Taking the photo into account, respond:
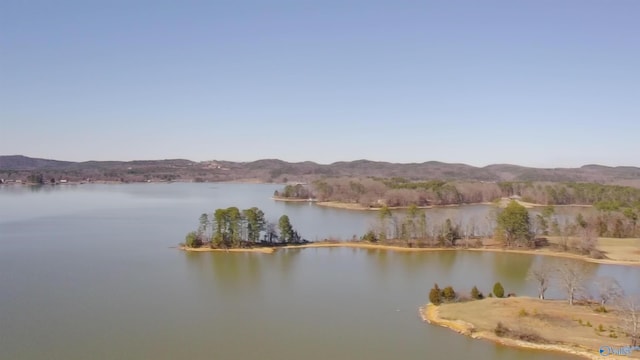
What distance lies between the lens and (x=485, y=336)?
17.1 metres

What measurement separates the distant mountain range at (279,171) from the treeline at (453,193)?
47889mm

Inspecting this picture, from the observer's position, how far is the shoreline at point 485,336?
1552 centimetres

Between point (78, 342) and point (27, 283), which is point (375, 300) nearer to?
point (78, 342)

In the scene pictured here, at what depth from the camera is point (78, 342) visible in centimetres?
1672

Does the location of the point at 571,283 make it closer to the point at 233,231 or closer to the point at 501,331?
the point at 501,331

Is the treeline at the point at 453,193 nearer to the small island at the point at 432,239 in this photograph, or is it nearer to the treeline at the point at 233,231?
the small island at the point at 432,239

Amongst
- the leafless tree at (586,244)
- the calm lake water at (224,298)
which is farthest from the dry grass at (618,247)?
the calm lake water at (224,298)

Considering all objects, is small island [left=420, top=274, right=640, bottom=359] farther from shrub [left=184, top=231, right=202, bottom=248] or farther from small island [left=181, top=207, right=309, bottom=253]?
shrub [left=184, top=231, right=202, bottom=248]

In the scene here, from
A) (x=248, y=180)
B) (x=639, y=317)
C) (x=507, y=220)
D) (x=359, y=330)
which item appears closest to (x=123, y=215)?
(x=507, y=220)

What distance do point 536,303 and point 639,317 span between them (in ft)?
13.7

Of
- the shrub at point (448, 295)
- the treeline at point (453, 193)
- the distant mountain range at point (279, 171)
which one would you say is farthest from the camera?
the distant mountain range at point (279, 171)

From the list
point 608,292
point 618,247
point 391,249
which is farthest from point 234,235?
point 618,247

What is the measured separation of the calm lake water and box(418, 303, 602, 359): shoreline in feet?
1.11

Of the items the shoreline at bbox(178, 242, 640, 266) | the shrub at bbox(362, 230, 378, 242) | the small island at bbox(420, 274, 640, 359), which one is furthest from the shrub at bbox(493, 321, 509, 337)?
the shrub at bbox(362, 230, 378, 242)
